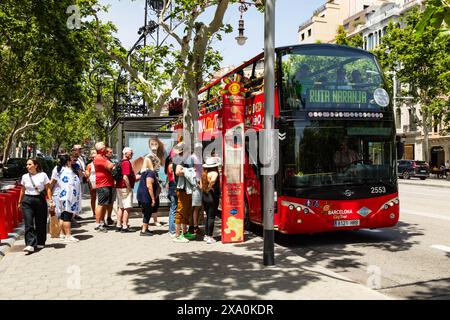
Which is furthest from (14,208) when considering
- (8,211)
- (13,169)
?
(13,169)

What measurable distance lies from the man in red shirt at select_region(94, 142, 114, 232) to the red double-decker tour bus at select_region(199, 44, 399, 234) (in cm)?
391

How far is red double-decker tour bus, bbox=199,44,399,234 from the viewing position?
862 cm

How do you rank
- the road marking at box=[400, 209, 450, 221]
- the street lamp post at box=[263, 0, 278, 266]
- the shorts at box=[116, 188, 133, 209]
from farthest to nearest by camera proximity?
the road marking at box=[400, 209, 450, 221] < the shorts at box=[116, 188, 133, 209] < the street lamp post at box=[263, 0, 278, 266]

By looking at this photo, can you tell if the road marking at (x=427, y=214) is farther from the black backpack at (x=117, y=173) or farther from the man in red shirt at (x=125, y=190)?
the black backpack at (x=117, y=173)

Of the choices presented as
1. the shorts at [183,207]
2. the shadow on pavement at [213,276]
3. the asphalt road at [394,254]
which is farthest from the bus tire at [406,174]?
the shadow on pavement at [213,276]

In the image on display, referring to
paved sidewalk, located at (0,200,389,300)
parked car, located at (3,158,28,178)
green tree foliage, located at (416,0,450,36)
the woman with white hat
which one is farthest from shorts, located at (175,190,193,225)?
parked car, located at (3,158,28,178)

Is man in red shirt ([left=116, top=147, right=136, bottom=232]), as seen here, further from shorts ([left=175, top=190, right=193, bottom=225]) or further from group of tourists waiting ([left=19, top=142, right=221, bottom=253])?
shorts ([left=175, top=190, right=193, bottom=225])

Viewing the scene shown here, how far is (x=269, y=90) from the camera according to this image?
6.98 metres

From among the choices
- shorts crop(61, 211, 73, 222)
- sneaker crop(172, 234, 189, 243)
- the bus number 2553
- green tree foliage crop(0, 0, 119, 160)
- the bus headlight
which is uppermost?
green tree foliage crop(0, 0, 119, 160)

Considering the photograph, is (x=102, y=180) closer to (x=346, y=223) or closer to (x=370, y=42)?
(x=346, y=223)

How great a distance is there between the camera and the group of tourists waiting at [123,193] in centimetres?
832

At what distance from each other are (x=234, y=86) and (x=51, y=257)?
4675 millimetres

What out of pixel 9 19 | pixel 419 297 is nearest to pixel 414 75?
pixel 9 19

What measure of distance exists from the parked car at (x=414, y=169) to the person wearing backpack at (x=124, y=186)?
108 ft
